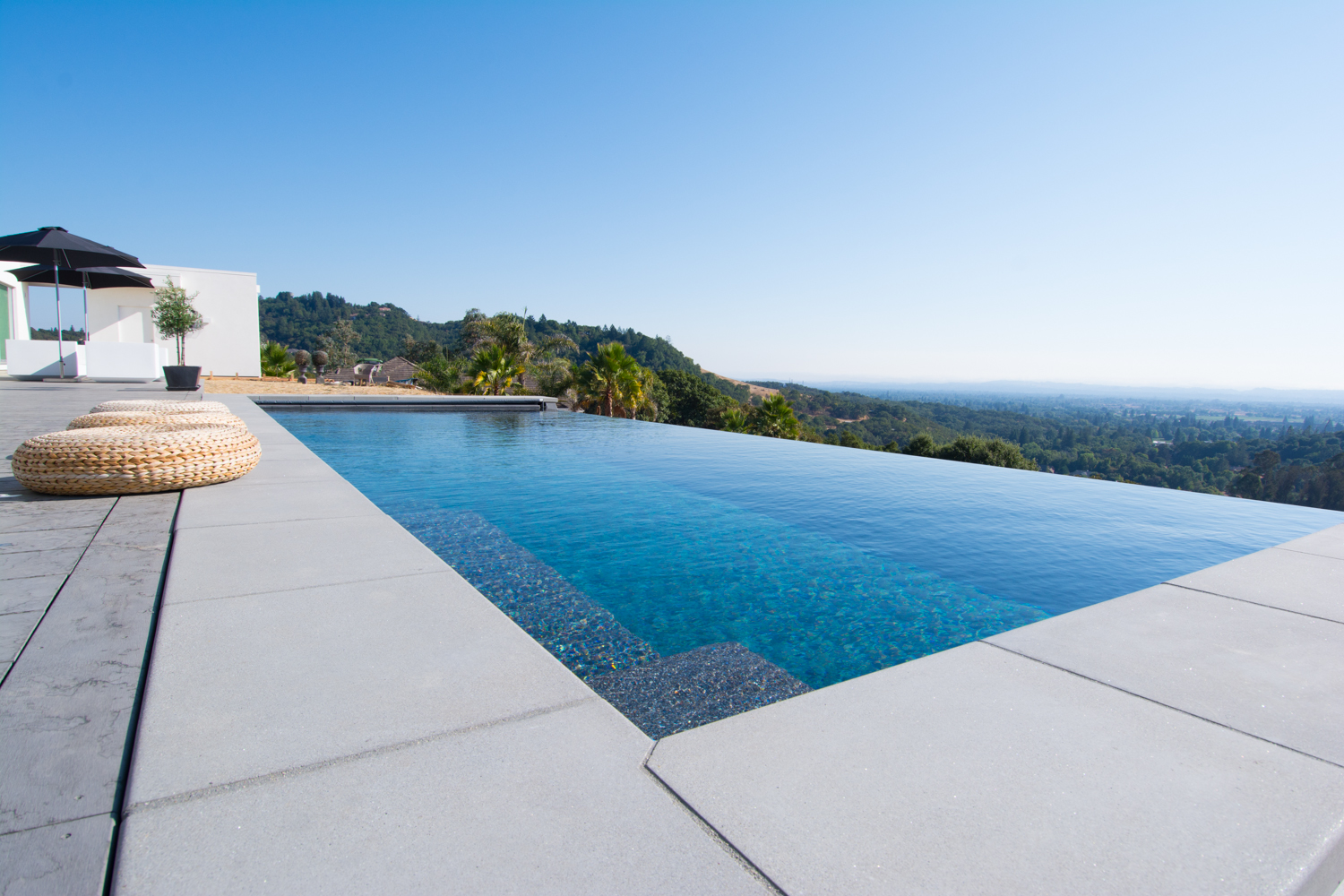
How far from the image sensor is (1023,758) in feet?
4.93

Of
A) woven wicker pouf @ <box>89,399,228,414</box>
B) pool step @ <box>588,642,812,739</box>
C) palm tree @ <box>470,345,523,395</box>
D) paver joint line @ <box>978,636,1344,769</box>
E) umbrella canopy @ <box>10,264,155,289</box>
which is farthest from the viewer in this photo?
palm tree @ <box>470,345,523,395</box>

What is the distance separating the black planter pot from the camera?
1379 centimetres

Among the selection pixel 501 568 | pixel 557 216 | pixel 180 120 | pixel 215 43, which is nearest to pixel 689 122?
pixel 557 216

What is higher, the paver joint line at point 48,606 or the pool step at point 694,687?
the paver joint line at point 48,606

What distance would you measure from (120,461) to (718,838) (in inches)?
181

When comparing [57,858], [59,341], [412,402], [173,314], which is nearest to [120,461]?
[57,858]

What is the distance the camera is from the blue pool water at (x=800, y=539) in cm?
373

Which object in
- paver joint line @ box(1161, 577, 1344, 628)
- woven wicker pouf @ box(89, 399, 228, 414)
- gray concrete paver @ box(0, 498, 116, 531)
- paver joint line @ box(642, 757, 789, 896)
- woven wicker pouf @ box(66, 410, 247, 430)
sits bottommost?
gray concrete paver @ box(0, 498, 116, 531)

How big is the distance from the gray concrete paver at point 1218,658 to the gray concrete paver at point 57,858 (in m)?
2.53

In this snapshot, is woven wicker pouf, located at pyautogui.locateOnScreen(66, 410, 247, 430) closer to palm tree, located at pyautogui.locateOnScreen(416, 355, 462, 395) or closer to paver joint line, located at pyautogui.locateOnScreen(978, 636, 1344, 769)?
paver joint line, located at pyautogui.locateOnScreen(978, 636, 1344, 769)

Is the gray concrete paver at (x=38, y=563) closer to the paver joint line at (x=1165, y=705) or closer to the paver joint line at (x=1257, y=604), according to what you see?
the paver joint line at (x=1165, y=705)

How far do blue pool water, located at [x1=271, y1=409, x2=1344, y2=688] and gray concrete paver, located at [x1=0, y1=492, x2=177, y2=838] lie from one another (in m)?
1.80

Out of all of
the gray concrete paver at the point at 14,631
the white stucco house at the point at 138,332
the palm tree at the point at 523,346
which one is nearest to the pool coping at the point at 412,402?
the white stucco house at the point at 138,332

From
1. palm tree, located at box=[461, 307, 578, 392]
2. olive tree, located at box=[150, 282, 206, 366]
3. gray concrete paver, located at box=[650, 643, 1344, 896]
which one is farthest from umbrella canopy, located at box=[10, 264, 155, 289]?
gray concrete paver, located at box=[650, 643, 1344, 896]
